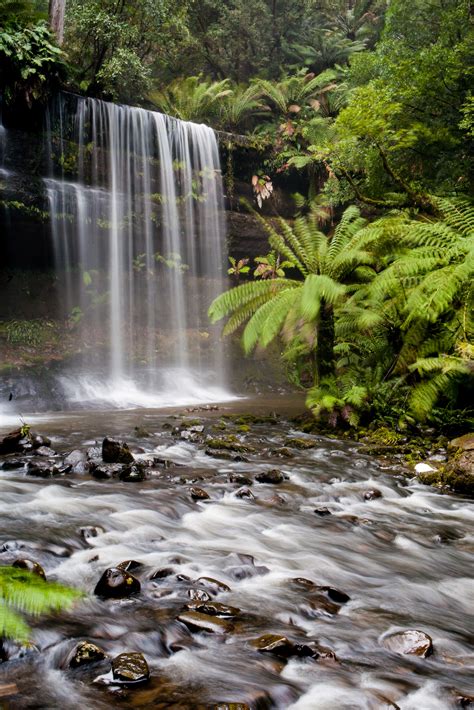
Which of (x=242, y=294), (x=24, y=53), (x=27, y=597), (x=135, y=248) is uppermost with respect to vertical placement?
(x=24, y=53)

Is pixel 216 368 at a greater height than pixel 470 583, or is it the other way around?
pixel 216 368

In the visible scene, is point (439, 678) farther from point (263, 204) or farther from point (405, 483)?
point (263, 204)

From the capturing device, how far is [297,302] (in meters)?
6.38

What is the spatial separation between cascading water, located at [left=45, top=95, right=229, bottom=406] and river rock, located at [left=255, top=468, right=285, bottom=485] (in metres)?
7.16

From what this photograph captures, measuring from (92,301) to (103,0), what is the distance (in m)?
8.76

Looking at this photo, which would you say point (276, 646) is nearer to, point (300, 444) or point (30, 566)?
point (30, 566)

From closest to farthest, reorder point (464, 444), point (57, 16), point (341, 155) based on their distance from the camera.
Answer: point (464, 444) < point (341, 155) < point (57, 16)

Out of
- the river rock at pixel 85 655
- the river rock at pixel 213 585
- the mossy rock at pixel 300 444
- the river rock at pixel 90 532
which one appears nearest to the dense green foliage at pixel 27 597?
the river rock at pixel 85 655

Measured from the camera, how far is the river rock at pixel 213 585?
2.41 metres

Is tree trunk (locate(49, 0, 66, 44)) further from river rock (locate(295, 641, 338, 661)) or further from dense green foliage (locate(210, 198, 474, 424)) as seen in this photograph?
river rock (locate(295, 641, 338, 661))

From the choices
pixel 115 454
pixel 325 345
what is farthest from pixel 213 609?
pixel 325 345

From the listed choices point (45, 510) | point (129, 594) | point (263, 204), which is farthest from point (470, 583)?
point (263, 204)

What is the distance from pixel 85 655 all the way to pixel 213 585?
771mm

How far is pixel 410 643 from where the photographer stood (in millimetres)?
1999
